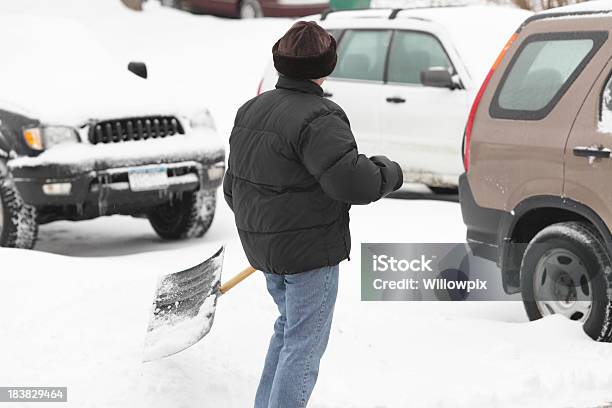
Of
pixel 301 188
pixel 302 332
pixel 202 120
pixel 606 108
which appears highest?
pixel 301 188

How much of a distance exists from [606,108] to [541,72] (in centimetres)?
53

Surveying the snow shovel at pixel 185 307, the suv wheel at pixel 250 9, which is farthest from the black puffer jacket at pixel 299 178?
the suv wheel at pixel 250 9

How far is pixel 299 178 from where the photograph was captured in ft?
13.5

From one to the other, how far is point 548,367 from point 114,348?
6.71ft

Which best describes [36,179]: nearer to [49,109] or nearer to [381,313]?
[49,109]

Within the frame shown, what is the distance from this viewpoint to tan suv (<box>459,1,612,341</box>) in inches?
222

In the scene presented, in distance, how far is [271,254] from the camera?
418 cm

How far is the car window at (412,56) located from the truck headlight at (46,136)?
11.5 feet

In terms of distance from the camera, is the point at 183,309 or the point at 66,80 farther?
the point at 66,80

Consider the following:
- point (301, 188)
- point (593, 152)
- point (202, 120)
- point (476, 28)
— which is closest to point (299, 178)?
point (301, 188)

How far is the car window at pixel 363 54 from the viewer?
10.9 metres

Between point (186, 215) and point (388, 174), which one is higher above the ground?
point (388, 174)

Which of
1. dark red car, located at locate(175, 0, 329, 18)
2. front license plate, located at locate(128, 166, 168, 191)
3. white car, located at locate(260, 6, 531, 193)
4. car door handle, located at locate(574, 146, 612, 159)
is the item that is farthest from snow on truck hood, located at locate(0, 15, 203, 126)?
dark red car, located at locate(175, 0, 329, 18)

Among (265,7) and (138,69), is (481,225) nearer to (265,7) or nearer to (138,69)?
(138,69)
